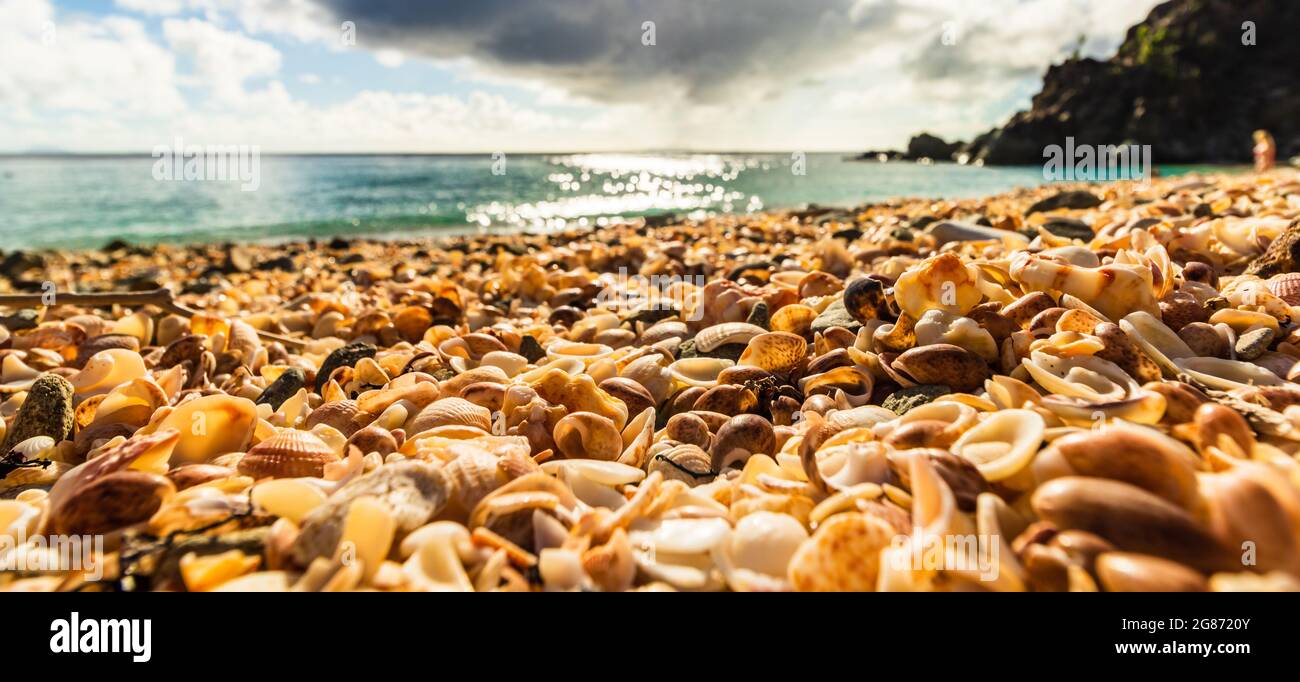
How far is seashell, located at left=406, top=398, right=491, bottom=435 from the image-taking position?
1.89m

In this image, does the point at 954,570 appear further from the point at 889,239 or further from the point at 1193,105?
the point at 1193,105

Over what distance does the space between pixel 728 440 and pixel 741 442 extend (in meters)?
0.04

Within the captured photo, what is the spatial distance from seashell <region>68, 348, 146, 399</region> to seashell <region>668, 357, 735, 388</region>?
2.12 meters

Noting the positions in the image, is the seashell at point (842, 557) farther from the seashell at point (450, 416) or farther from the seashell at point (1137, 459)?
the seashell at point (450, 416)

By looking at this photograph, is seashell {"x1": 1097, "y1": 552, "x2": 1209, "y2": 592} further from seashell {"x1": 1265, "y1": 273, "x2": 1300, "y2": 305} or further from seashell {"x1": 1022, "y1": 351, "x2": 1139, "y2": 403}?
seashell {"x1": 1265, "y1": 273, "x2": 1300, "y2": 305}

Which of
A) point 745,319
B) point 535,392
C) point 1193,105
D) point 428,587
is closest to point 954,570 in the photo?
point 428,587

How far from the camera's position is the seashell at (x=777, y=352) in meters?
2.30

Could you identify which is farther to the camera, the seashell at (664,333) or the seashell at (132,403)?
the seashell at (664,333)

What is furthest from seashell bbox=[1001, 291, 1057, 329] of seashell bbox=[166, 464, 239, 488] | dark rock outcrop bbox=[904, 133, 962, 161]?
dark rock outcrop bbox=[904, 133, 962, 161]

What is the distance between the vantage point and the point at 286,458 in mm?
1528

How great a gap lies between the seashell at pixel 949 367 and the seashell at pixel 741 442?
52 cm

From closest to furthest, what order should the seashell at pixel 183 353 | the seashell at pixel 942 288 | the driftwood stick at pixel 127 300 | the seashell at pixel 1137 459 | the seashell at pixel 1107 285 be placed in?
1. the seashell at pixel 1137 459
2. the seashell at pixel 1107 285
3. the seashell at pixel 942 288
4. the seashell at pixel 183 353
5. the driftwood stick at pixel 127 300

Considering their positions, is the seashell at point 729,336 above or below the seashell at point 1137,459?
above

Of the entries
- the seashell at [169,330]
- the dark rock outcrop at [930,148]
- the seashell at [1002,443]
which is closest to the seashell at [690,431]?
the seashell at [1002,443]
